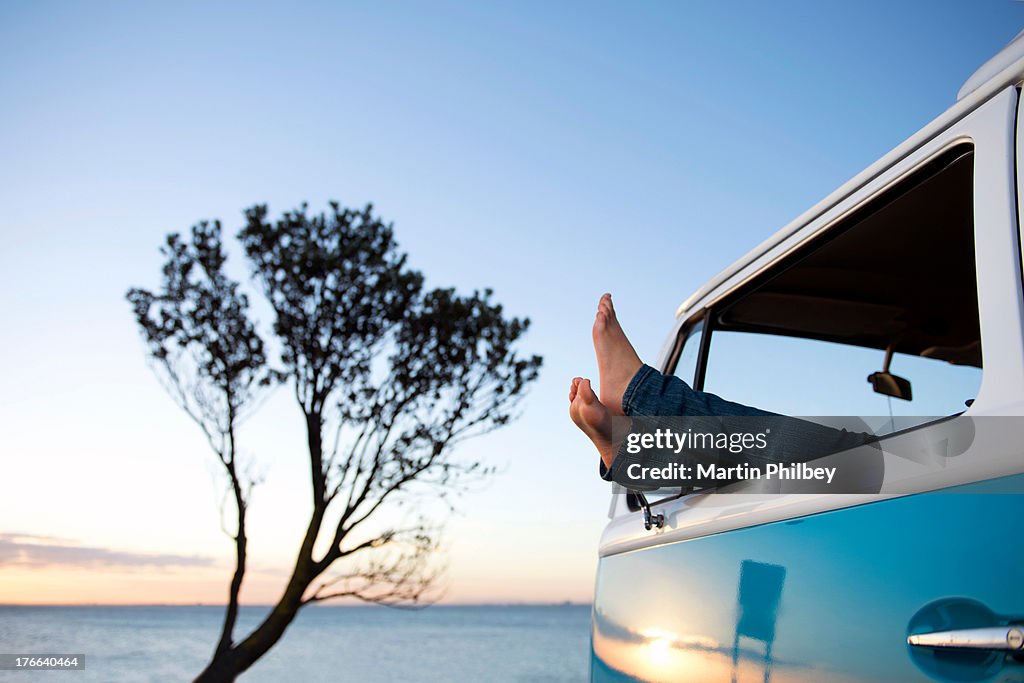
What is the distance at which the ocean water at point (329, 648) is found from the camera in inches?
1321

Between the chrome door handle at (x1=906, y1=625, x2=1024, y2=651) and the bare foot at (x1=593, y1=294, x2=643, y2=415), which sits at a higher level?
the bare foot at (x1=593, y1=294, x2=643, y2=415)

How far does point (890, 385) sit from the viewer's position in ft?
7.91

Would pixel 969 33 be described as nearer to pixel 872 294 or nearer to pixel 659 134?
pixel 872 294

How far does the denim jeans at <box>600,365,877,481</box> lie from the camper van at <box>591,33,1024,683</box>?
79 millimetres

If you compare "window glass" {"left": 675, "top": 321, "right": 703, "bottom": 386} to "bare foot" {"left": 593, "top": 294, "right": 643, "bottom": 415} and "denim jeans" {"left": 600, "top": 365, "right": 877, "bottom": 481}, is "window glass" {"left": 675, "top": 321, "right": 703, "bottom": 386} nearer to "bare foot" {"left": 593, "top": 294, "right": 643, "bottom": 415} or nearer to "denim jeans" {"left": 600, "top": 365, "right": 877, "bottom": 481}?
"bare foot" {"left": 593, "top": 294, "right": 643, "bottom": 415}

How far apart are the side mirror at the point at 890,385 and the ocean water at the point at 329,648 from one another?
1264 cm

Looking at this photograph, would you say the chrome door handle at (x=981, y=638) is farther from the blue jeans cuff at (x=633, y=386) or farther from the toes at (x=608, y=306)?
the toes at (x=608, y=306)

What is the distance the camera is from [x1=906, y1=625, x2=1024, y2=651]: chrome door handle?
0.97m

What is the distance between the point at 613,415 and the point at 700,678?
0.56 meters

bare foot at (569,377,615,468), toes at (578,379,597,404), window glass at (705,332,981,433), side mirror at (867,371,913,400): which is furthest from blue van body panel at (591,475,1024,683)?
side mirror at (867,371,913,400)

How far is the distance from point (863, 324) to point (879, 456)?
4.81 feet

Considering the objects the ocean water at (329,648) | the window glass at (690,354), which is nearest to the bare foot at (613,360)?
the window glass at (690,354)

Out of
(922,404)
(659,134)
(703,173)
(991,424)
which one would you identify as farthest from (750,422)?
(659,134)

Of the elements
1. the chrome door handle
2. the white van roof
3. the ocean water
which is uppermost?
Result: the white van roof
